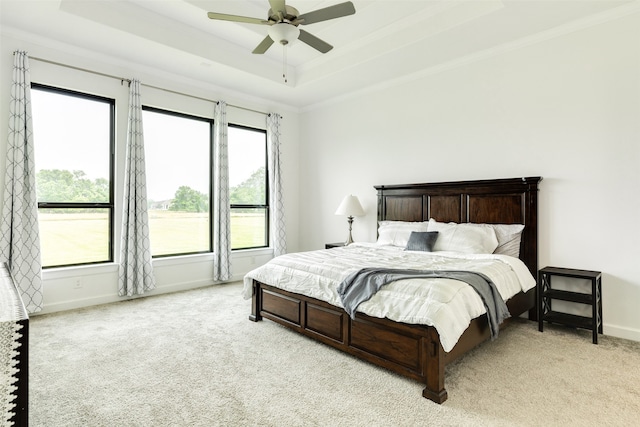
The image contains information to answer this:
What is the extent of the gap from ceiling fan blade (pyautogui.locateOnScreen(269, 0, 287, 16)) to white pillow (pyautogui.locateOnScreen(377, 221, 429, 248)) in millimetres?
2869

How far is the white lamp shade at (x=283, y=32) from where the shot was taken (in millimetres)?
2715

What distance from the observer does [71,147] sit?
4.12 metres

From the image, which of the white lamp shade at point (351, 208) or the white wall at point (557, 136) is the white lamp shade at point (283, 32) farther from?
the white lamp shade at point (351, 208)

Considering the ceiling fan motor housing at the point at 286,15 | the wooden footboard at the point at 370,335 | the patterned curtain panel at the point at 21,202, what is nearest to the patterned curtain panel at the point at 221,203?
the wooden footboard at the point at 370,335

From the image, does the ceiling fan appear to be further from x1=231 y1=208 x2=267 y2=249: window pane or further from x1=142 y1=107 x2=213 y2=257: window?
x1=231 y1=208 x2=267 y2=249: window pane

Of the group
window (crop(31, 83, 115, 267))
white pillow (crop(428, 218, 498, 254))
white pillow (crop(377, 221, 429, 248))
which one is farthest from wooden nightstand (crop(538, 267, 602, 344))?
window (crop(31, 83, 115, 267))

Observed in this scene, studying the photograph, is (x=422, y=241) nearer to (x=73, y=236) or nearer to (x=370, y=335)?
(x=370, y=335)

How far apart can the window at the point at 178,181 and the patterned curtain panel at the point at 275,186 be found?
3.49ft

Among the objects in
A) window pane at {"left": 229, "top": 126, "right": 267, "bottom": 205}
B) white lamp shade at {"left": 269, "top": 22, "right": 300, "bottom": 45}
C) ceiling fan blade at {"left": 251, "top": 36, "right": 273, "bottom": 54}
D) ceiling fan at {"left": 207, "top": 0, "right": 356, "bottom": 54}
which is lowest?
window pane at {"left": 229, "top": 126, "right": 267, "bottom": 205}

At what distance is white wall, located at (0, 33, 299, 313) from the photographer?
380 centimetres

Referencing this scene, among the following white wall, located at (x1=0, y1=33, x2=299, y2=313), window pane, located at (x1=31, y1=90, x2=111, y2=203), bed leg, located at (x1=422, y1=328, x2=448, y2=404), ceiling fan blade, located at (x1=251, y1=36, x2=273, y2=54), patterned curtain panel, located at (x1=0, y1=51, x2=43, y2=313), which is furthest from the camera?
window pane, located at (x1=31, y1=90, x2=111, y2=203)

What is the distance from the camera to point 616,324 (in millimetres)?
3297

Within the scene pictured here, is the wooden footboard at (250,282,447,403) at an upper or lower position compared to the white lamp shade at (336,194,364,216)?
lower

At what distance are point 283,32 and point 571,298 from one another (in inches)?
136
